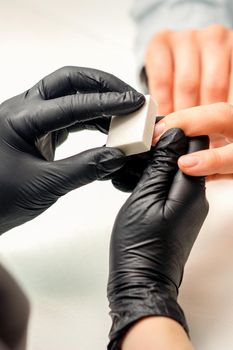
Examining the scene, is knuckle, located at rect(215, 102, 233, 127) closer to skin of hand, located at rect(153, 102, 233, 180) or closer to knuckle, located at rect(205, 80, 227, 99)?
skin of hand, located at rect(153, 102, 233, 180)

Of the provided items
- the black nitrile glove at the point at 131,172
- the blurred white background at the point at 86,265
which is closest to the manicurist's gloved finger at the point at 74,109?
the black nitrile glove at the point at 131,172

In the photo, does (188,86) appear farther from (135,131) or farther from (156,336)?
(156,336)

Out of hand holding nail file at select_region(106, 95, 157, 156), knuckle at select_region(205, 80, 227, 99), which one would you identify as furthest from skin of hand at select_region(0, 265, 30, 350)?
knuckle at select_region(205, 80, 227, 99)

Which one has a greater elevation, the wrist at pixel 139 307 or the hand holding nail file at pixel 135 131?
the hand holding nail file at pixel 135 131

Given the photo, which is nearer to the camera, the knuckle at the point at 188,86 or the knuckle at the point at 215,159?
the knuckle at the point at 215,159

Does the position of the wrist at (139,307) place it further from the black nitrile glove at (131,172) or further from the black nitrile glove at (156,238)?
the black nitrile glove at (131,172)

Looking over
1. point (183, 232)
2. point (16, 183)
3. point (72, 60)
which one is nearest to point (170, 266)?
point (183, 232)
